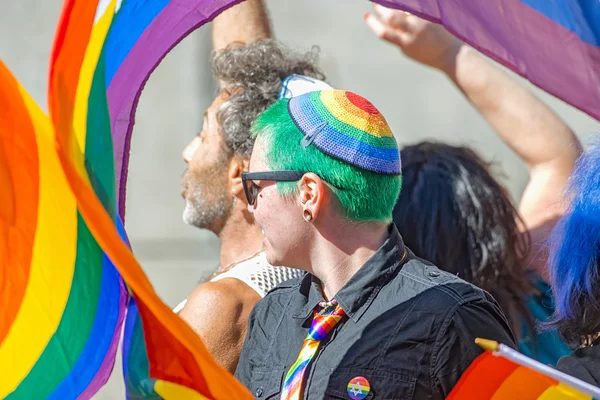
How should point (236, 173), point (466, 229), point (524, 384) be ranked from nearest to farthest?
point (524, 384), point (466, 229), point (236, 173)

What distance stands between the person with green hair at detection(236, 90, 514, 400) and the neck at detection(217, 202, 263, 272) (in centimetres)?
90

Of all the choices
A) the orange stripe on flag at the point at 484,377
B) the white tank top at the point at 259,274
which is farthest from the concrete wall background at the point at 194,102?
the orange stripe on flag at the point at 484,377

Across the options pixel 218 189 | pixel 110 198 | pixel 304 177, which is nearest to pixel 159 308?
pixel 110 198

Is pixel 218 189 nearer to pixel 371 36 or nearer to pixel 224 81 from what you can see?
pixel 224 81

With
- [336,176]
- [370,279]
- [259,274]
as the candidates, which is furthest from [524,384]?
[259,274]

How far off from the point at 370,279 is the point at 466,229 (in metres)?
0.96

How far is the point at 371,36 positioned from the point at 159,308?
484cm

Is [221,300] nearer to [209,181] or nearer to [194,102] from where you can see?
[209,181]

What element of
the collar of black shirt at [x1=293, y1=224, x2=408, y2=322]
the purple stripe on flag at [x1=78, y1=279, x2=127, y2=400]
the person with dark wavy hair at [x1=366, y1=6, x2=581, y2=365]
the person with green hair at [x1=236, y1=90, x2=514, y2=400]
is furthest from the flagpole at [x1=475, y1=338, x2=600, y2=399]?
the person with dark wavy hair at [x1=366, y1=6, x2=581, y2=365]

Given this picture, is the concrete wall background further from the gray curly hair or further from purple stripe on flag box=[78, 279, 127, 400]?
purple stripe on flag box=[78, 279, 127, 400]

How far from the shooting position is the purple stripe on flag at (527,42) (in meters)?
1.98

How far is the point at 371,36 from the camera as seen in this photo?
6.33 meters

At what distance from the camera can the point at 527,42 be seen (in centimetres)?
203

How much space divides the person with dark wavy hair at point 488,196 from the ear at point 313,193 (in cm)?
91
